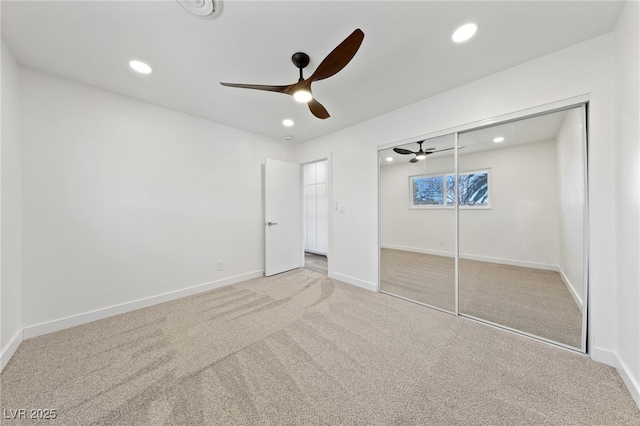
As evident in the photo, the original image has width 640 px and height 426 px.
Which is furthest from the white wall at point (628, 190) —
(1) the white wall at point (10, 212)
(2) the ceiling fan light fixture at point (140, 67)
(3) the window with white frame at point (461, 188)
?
(1) the white wall at point (10, 212)

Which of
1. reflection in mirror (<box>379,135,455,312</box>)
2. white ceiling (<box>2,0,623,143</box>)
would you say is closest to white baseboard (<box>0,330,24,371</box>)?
white ceiling (<box>2,0,623,143</box>)

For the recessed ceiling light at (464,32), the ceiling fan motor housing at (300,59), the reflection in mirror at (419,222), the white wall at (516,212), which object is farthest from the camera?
the reflection in mirror at (419,222)

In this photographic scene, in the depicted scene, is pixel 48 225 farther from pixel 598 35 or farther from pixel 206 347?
pixel 598 35

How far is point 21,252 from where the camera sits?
2.00 meters

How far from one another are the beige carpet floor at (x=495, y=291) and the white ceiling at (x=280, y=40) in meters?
2.18

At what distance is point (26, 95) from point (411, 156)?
13.8ft

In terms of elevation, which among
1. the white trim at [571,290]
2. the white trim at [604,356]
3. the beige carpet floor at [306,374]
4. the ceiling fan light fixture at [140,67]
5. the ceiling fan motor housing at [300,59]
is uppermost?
the ceiling fan light fixture at [140,67]

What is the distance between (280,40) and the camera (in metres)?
1.71

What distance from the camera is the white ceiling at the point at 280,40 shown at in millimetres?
1450

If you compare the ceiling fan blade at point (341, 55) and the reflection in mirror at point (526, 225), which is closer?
the ceiling fan blade at point (341, 55)

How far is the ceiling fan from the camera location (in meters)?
1.34

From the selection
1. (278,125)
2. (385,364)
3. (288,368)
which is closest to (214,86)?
(278,125)

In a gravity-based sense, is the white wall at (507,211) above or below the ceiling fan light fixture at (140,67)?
below

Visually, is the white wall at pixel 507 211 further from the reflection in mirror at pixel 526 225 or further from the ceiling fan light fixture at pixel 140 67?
the ceiling fan light fixture at pixel 140 67
